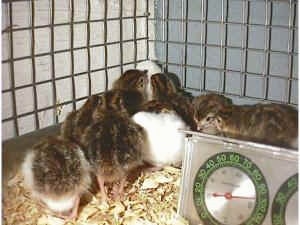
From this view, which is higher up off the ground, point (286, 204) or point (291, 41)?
point (291, 41)

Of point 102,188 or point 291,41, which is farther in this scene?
point 291,41

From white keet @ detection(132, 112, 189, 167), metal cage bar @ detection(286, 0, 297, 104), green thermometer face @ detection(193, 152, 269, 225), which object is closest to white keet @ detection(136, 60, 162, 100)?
white keet @ detection(132, 112, 189, 167)

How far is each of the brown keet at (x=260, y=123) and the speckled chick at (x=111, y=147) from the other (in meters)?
0.25

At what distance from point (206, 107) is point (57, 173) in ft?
2.03

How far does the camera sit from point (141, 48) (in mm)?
2275

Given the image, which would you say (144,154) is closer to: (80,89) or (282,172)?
(80,89)

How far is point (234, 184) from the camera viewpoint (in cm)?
144

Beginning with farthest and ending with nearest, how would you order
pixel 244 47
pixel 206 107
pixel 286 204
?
1. pixel 244 47
2. pixel 206 107
3. pixel 286 204

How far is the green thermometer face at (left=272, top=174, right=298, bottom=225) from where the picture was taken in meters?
1.32

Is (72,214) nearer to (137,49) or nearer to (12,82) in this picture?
(12,82)

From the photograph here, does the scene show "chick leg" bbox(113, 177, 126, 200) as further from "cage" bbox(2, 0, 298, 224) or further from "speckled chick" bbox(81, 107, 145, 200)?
"cage" bbox(2, 0, 298, 224)

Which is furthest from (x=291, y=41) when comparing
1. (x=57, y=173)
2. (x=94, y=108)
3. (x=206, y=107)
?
(x=57, y=173)

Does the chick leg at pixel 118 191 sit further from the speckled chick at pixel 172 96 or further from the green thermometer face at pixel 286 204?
the green thermometer face at pixel 286 204

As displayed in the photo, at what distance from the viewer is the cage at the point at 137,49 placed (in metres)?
1.79
